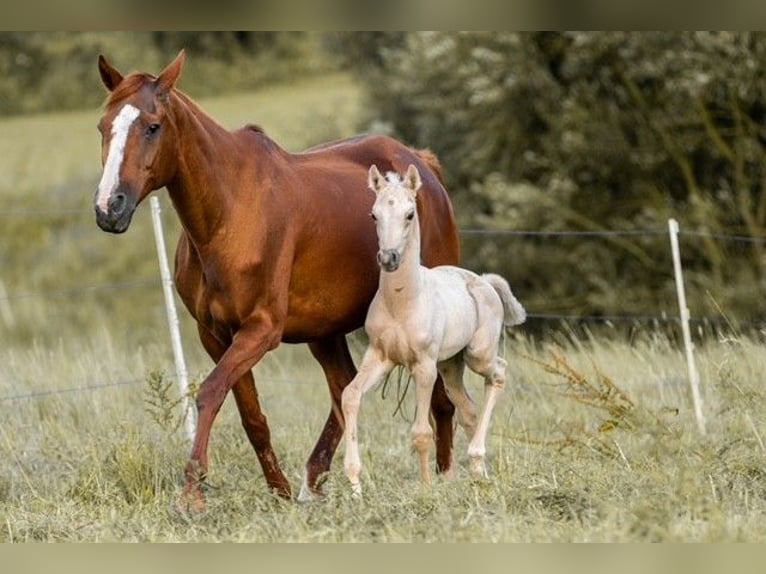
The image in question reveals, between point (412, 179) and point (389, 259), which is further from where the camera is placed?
point (412, 179)

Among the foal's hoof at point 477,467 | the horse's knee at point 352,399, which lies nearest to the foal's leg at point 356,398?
the horse's knee at point 352,399

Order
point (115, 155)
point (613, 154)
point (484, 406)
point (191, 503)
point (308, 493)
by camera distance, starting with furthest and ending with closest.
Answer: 1. point (613, 154)
2. point (484, 406)
3. point (308, 493)
4. point (191, 503)
5. point (115, 155)

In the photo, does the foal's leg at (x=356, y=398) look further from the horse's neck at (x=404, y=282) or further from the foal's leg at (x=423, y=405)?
the horse's neck at (x=404, y=282)

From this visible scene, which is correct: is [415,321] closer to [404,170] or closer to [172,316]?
[404,170]

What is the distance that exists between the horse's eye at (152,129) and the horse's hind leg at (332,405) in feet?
6.78

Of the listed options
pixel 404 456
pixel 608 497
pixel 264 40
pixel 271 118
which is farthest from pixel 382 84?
pixel 608 497

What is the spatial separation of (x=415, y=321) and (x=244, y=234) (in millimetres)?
981

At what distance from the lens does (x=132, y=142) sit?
23.1 ft

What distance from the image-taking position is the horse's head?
22.4ft

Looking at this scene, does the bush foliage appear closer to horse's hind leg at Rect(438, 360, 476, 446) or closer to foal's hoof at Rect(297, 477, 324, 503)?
horse's hind leg at Rect(438, 360, 476, 446)

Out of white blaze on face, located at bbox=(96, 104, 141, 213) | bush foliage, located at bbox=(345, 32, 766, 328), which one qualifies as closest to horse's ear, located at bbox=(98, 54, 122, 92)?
white blaze on face, located at bbox=(96, 104, 141, 213)

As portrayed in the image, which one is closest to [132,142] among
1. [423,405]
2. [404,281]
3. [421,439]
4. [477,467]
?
[404,281]

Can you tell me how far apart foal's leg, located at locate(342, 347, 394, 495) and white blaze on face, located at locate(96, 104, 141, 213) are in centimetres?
172

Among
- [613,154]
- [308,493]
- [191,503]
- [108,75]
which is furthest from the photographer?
[613,154]
